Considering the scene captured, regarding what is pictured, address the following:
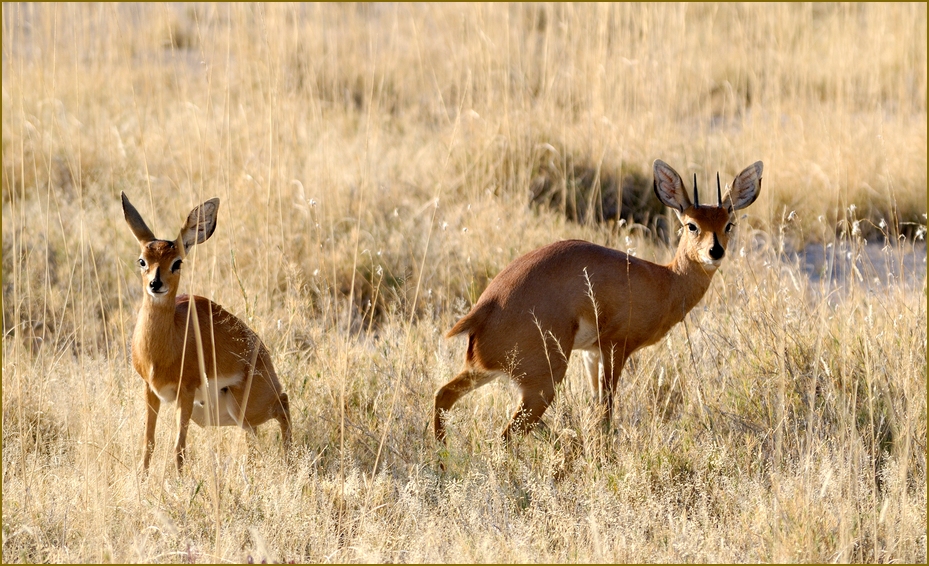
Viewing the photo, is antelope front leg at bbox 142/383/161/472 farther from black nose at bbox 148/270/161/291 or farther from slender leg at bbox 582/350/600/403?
slender leg at bbox 582/350/600/403

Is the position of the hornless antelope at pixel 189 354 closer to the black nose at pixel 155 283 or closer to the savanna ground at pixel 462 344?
the black nose at pixel 155 283

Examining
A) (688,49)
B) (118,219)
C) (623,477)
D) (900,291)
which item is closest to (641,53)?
(688,49)

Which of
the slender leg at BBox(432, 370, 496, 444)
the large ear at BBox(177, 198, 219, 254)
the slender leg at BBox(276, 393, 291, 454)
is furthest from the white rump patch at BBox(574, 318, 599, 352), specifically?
the large ear at BBox(177, 198, 219, 254)

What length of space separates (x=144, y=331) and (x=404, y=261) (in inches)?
104

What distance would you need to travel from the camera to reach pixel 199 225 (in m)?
4.12

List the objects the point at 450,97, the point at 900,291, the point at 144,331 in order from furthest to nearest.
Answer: the point at 450,97, the point at 900,291, the point at 144,331

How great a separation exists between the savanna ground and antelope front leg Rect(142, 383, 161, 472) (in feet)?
0.29

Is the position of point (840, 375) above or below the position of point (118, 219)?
below

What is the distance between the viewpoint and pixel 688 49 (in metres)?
10.4

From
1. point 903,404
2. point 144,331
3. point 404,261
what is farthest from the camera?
point 404,261

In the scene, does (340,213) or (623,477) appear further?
(340,213)

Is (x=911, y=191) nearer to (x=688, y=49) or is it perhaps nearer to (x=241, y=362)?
(x=688, y=49)

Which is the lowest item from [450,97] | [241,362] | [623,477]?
[623,477]

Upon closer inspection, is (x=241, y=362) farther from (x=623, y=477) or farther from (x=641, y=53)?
(x=641, y=53)
